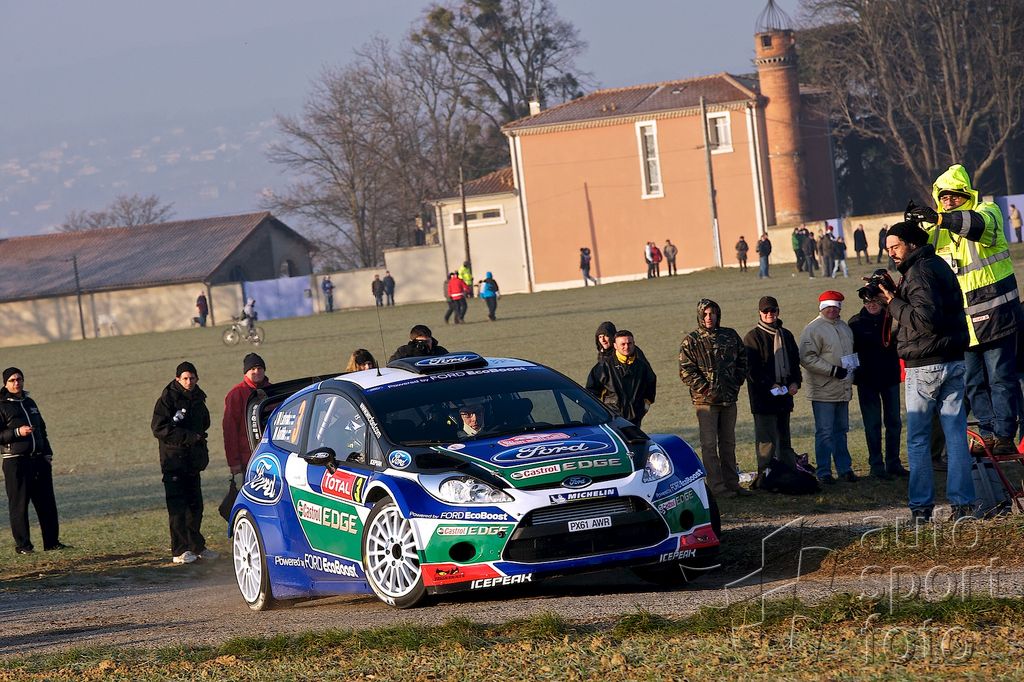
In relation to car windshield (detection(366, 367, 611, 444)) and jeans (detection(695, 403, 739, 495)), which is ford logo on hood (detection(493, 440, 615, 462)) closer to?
car windshield (detection(366, 367, 611, 444))

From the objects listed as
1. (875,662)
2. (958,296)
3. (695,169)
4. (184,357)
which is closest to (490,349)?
(184,357)

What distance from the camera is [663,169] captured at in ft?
242

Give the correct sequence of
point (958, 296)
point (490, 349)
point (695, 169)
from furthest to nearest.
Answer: point (695, 169) → point (490, 349) → point (958, 296)

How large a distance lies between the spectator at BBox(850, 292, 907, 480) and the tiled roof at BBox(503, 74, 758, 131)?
2340 inches

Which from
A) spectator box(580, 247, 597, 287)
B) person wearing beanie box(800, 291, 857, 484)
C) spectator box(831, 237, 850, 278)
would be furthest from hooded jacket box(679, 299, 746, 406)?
spectator box(580, 247, 597, 287)

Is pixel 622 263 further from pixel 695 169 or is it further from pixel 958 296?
pixel 958 296

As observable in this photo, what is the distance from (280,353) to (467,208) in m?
38.4

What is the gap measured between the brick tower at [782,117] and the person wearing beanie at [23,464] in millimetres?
60893

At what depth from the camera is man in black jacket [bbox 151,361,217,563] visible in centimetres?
1401

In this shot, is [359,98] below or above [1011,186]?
above

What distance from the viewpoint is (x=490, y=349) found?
3353cm

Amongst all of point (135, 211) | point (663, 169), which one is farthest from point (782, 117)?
point (135, 211)

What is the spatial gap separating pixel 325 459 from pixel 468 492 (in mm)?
1388

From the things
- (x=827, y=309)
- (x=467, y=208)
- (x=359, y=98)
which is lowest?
(x=827, y=309)
